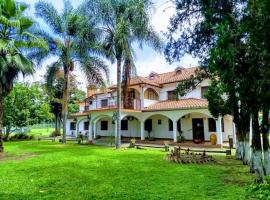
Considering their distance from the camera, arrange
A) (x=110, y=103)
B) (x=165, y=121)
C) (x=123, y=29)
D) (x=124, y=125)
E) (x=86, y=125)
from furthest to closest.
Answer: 1. (x=86, y=125)
2. (x=124, y=125)
3. (x=110, y=103)
4. (x=165, y=121)
5. (x=123, y=29)

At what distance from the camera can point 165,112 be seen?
24.0 meters

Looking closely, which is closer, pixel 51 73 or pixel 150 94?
pixel 51 73

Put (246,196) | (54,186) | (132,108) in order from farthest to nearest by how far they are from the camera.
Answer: (132,108) → (54,186) → (246,196)

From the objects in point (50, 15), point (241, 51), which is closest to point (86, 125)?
point (50, 15)

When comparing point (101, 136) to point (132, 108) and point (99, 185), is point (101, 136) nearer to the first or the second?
point (132, 108)

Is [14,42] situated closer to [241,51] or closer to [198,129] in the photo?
[241,51]

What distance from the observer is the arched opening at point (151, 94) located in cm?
2713

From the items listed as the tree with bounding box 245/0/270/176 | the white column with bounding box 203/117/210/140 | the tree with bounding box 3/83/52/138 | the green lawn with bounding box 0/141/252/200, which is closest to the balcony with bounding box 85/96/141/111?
the tree with bounding box 3/83/52/138

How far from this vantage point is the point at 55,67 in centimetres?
2355

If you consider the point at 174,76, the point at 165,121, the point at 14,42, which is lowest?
the point at 165,121

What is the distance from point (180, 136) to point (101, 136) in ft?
42.6

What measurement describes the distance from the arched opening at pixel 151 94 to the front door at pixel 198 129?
5317 millimetres

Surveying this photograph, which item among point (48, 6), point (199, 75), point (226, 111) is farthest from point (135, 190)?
point (48, 6)

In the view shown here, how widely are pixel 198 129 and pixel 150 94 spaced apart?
6537mm
